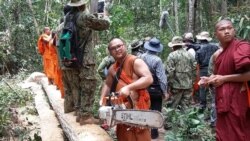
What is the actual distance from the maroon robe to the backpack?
2.41 metres

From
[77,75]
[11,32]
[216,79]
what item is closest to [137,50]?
[77,75]

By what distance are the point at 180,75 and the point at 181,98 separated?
1.54 ft

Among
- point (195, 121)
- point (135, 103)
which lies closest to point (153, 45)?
point (195, 121)

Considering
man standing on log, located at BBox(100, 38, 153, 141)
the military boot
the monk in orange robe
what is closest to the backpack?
the military boot

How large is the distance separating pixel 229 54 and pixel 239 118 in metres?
0.70

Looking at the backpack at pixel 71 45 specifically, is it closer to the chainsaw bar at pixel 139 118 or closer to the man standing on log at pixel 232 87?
the chainsaw bar at pixel 139 118

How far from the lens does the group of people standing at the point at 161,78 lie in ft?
14.0

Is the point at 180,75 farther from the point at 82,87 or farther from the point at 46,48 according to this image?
the point at 46,48

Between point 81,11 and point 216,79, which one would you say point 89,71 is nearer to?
point 81,11

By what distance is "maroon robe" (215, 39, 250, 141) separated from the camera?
4.23m

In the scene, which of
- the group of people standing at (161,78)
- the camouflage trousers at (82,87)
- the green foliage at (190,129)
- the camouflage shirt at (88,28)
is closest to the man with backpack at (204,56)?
the group of people standing at (161,78)

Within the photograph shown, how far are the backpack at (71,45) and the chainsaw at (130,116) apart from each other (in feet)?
5.91

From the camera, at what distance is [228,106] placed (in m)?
4.31

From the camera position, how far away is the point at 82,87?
6.18 meters
